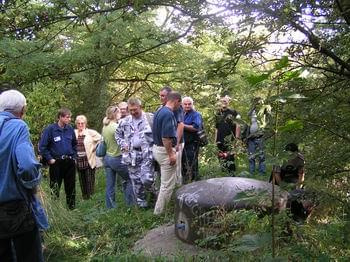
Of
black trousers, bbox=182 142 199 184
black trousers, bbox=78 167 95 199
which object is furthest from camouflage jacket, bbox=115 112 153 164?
black trousers, bbox=78 167 95 199

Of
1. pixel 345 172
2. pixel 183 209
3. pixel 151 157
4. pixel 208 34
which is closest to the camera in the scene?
pixel 345 172

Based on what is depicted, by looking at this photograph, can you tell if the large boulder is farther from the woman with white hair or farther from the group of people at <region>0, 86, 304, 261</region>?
the woman with white hair

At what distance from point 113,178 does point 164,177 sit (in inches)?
52.8

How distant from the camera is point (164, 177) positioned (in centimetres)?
673

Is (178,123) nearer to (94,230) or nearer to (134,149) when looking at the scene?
(134,149)

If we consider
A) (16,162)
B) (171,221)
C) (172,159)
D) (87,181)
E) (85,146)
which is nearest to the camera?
(16,162)

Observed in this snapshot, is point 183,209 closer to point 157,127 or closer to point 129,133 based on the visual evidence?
point 157,127

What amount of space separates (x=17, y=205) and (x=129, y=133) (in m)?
3.41

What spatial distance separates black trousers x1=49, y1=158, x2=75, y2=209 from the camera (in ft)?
25.3

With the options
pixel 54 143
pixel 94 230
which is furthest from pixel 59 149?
pixel 94 230

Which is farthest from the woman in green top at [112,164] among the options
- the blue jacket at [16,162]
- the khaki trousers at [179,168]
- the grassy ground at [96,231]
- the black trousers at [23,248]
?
the blue jacket at [16,162]

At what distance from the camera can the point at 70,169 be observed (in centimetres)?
785

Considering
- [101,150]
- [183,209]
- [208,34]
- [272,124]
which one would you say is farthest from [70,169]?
[272,124]

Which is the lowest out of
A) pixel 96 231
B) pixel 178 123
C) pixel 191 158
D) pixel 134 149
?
pixel 96 231
